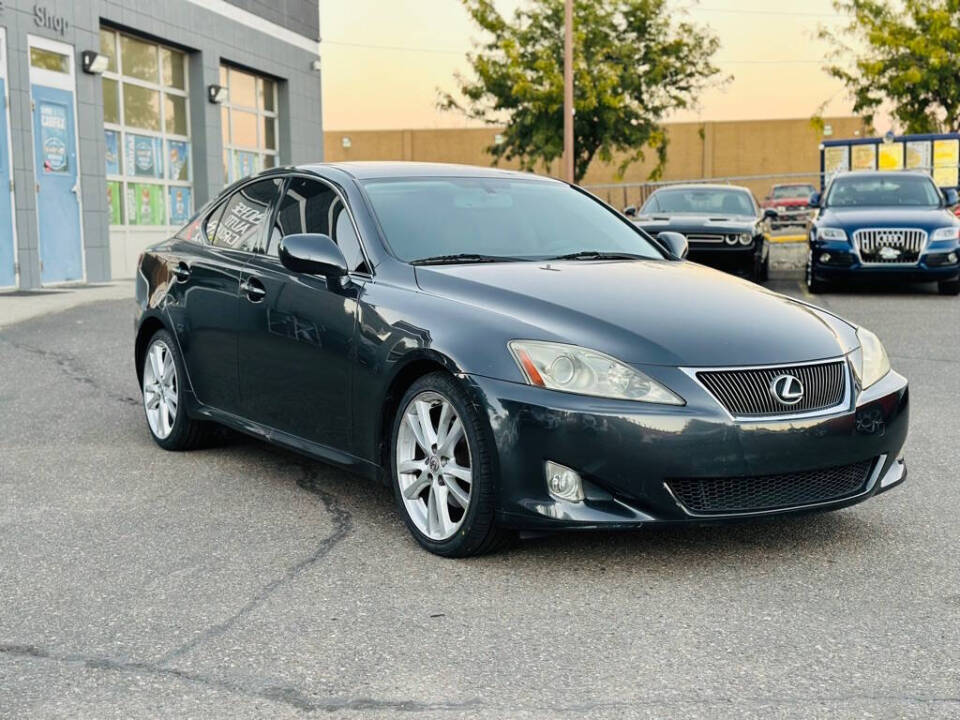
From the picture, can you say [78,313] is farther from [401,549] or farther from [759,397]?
[759,397]

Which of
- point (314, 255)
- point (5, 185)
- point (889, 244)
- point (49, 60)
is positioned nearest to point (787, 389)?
point (314, 255)

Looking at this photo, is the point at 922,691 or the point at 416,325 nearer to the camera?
the point at 922,691

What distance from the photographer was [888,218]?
15852 millimetres

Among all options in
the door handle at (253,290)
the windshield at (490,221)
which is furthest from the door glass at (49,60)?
the windshield at (490,221)

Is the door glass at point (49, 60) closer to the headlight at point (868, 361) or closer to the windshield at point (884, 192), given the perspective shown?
the windshield at point (884, 192)

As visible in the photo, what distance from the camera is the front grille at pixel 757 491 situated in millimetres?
4297

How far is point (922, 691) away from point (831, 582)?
100cm

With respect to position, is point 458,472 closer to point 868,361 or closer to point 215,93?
point 868,361

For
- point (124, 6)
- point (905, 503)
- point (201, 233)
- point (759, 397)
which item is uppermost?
point (124, 6)

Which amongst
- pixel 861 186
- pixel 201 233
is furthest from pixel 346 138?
pixel 201 233

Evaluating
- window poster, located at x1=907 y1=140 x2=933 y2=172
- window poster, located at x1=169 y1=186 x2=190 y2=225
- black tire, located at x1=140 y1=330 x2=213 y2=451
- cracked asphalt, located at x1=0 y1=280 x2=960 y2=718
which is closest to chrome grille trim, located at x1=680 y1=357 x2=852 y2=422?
cracked asphalt, located at x1=0 y1=280 x2=960 y2=718

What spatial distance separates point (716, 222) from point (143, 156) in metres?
9.70

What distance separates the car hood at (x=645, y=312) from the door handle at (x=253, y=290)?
99 centimetres

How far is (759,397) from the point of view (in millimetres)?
4332
